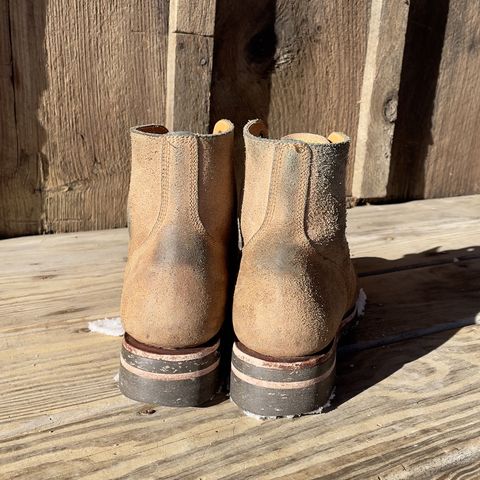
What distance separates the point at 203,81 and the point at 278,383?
1.14 m

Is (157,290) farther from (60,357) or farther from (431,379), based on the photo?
(431,379)

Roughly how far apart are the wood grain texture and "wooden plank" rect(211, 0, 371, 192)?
788 millimetres

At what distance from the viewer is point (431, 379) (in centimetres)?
109

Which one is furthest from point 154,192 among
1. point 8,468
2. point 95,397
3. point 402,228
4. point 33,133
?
point 402,228

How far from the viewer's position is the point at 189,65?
1.78 metres

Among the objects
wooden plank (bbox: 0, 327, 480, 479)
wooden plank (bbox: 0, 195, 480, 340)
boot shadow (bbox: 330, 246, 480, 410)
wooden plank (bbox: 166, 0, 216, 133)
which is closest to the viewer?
wooden plank (bbox: 0, 327, 480, 479)

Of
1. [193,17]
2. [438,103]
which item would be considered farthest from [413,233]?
[193,17]

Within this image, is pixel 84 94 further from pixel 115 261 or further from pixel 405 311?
pixel 405 311

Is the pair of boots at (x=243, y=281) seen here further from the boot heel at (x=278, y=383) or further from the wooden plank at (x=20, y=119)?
the wooden plank at (x=20, y=119)

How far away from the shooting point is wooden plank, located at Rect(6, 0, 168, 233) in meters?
1.69

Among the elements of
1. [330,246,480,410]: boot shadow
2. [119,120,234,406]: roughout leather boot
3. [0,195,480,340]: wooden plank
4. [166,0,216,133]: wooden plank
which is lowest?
[0,195,480,340]: wooden plank

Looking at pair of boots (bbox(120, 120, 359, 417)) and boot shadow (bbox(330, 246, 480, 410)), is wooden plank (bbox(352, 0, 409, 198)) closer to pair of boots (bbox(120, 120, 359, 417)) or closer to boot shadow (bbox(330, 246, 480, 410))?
boot shadow (bbox(330, 246, 480, 410))

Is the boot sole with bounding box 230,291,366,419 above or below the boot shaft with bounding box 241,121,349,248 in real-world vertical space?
below

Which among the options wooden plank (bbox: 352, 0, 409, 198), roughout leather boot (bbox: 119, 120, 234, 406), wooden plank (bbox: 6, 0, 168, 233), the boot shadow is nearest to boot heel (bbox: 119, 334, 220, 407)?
roughout leather boot (bbox: 119, 120, 234, 406)
